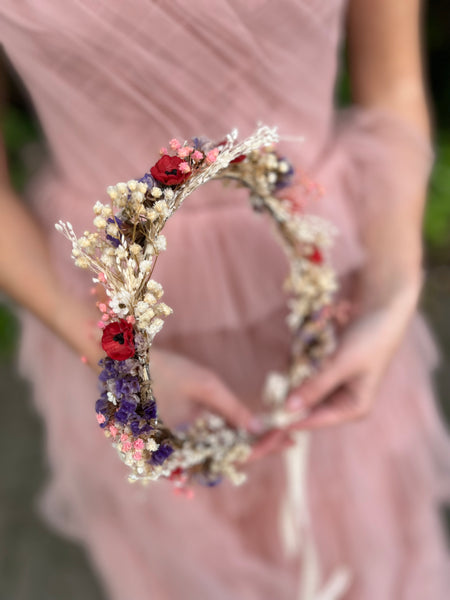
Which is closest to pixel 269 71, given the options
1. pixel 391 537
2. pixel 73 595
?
pixel 391 537

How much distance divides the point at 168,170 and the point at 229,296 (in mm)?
486

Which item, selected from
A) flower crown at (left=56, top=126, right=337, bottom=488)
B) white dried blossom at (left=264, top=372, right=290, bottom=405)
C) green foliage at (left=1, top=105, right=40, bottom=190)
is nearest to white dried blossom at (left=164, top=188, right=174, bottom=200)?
flower crown at (left=56, top=126, right=337, bottom=488)

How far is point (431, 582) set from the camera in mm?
1336

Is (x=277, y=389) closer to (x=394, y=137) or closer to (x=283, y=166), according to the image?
(x=283, y=166)

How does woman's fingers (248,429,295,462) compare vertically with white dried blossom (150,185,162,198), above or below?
below

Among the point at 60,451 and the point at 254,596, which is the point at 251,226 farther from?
the point at 254,596

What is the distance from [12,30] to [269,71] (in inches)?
14.2

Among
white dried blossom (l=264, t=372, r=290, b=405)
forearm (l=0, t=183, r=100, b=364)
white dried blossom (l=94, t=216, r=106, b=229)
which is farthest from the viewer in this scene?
white dried blossom (l=264, t=372, r=290, b=405)

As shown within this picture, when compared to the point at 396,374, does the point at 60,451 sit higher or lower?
higher

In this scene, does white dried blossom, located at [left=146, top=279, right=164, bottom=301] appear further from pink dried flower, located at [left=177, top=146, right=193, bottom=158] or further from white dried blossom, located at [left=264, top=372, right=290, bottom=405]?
white dried blossom, located at [left=264, top=372, right=290, bottom=405]

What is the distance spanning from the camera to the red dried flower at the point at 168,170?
1.63 ft

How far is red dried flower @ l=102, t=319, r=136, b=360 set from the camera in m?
0.50

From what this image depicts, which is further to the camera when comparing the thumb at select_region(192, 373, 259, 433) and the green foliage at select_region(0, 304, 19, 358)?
the green foliage at select_region(0, 304, 19, 358)

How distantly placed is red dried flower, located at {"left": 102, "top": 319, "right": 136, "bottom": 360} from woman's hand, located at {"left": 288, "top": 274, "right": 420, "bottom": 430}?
1.62 ft
